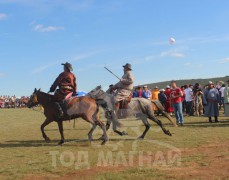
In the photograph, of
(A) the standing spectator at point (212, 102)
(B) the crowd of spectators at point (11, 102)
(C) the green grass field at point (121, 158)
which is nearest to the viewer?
(C) the green grass field at point (121, 158)

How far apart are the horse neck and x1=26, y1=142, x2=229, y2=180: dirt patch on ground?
5.38m

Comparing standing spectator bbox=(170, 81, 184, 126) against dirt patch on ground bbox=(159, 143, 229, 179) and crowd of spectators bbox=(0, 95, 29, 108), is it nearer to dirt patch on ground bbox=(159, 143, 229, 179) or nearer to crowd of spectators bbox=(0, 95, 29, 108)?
dirt patch on ground bbox=(159, 143, 229, 179)

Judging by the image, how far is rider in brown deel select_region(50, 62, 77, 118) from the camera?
13.2m

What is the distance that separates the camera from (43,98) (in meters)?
13.9

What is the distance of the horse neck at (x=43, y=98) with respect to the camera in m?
13.8

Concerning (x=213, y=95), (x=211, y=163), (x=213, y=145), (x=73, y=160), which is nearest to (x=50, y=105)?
(x=73, y=160)

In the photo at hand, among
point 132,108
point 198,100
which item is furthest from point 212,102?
point 132,108

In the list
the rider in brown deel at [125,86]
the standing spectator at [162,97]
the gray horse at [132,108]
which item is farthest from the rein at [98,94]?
the standing spectator at [162,97]

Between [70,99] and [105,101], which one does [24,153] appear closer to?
[70,99]

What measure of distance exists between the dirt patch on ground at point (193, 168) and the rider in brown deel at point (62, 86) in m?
4.66

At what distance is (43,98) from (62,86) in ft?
3.55

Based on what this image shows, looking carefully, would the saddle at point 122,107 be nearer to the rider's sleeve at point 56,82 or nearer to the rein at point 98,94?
the rein at point 98,94

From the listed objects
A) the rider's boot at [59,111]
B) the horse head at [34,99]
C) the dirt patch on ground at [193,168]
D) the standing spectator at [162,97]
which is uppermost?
the standing spectator at [162,97]

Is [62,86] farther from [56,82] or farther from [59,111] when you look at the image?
[59,111]
